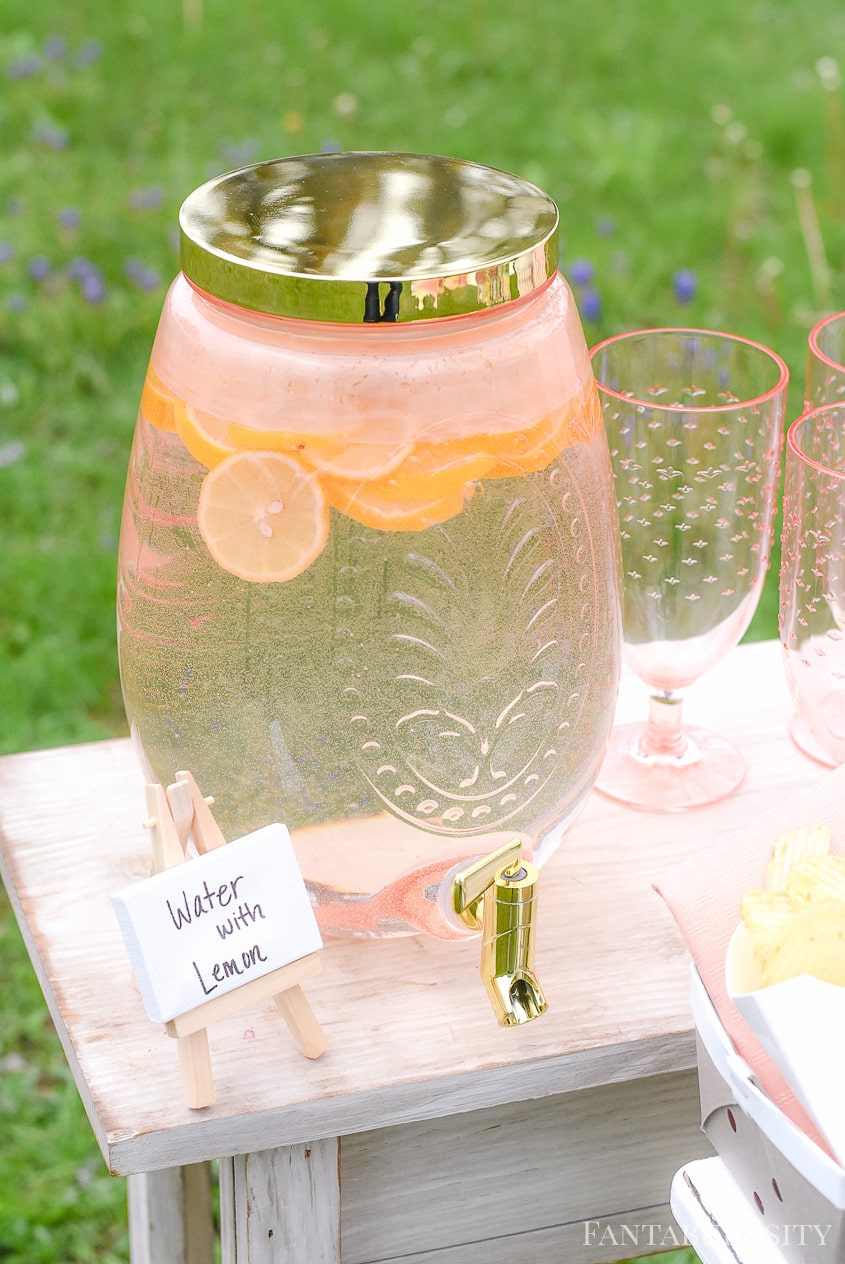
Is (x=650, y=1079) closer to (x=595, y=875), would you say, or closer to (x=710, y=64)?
(x=595, y=875)

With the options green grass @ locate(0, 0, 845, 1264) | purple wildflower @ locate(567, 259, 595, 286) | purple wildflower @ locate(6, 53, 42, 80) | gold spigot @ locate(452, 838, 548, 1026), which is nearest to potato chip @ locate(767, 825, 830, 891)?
gold spigot @ locate(452, 838, 548, 1026)

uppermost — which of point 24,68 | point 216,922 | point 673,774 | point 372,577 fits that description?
point 372,577

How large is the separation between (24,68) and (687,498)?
8.44ft

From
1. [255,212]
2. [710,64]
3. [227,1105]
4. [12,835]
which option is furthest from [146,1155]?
[710,64]

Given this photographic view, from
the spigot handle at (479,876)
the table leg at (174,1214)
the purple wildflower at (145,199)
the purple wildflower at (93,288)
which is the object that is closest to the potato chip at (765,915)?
the spigot handle at (479,876)

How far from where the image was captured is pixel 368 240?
2.34 ft

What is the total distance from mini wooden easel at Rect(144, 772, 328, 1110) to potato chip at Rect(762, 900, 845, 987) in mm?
225

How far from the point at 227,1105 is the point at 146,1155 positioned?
4cm

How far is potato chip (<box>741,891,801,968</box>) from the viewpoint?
667mm

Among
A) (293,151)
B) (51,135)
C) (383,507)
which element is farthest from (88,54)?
(383,507)

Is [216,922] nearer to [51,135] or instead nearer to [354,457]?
[354,457]

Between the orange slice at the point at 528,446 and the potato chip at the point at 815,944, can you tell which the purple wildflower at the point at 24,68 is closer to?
the orange slice at the point at 528,446

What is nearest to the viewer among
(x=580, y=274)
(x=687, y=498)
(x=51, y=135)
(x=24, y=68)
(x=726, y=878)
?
(x=726, y=878)

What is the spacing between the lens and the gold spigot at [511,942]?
2.41 ft
